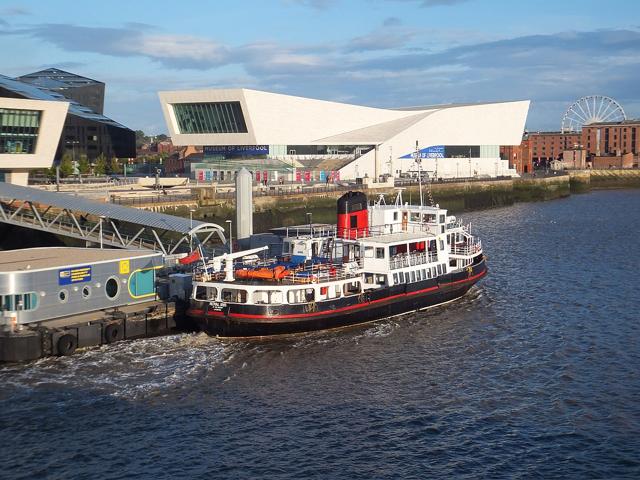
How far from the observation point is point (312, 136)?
101 m

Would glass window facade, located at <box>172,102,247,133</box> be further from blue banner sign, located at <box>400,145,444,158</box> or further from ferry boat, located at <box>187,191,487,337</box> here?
ferry boat, located at <box>187,191,487,337</box>

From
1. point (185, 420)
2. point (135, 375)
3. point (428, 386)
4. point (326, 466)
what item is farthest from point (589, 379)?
point (135, 375)

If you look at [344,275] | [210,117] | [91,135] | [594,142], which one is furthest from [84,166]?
[594,142]

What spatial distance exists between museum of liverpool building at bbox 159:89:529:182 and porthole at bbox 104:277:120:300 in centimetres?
6080

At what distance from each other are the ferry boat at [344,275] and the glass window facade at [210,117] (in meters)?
56.1

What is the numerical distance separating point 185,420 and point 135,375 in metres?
3.96

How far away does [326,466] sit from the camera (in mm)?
19734

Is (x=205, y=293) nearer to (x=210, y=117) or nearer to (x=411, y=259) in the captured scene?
(x=411, y=259)

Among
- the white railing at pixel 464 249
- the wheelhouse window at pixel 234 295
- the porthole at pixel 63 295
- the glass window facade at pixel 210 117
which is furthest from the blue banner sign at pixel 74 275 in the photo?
the glass window facade at pixel 210 117

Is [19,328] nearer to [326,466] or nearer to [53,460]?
[53,460]

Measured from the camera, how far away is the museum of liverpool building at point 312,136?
94062 millimetres

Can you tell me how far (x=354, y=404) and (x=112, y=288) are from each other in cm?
1197

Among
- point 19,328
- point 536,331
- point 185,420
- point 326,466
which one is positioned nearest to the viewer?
point 326,466

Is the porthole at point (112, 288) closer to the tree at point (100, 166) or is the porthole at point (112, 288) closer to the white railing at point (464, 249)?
the white railing at point (464, 249)
